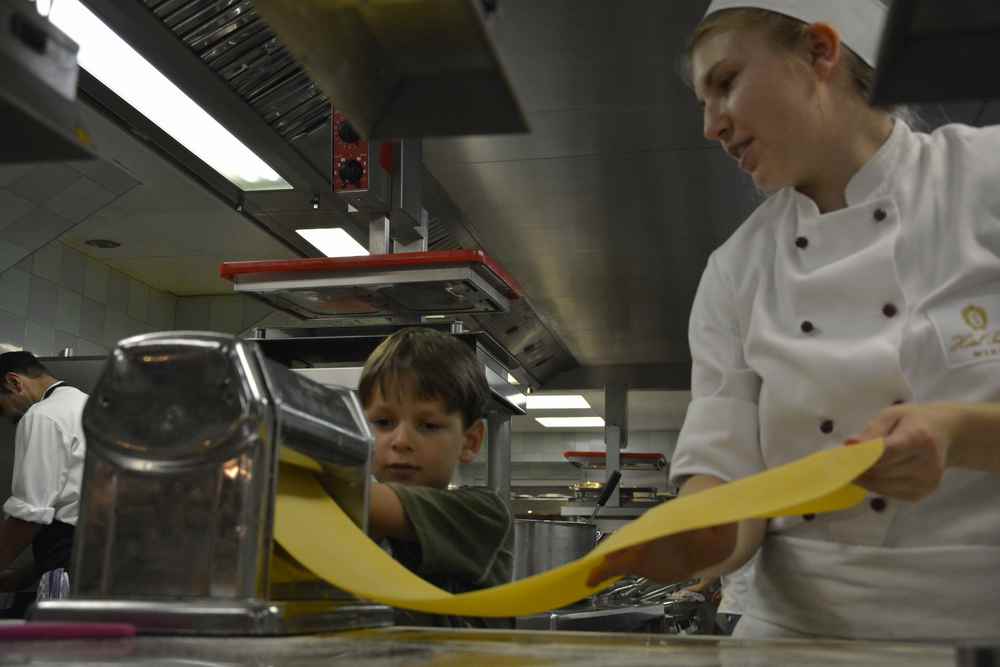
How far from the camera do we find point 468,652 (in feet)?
2.15

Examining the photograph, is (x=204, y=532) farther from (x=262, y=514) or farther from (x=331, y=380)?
(x=331, y=380)

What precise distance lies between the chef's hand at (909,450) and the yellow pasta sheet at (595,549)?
0.14ft

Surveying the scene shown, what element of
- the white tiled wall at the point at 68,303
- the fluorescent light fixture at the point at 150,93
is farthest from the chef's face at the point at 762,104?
the white tiled wall at the point at 68,303

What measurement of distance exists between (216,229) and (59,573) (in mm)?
2922

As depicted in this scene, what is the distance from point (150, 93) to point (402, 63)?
90.5 inches

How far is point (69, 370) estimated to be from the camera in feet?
15.6

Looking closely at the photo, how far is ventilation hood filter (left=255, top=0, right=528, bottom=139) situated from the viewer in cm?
74

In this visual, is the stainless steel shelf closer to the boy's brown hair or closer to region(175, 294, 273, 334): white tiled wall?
region(175, 294, 273, 334): white tiled wall

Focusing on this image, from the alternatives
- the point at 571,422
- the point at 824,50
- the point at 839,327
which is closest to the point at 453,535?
the point at 839,327

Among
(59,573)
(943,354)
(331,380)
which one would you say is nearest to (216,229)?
(59,573)

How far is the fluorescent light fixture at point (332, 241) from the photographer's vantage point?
180 inches

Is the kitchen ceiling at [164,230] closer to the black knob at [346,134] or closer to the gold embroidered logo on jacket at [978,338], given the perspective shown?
the black knob at [346,134]

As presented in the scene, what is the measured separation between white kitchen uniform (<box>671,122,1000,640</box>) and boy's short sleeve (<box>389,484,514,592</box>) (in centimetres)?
28

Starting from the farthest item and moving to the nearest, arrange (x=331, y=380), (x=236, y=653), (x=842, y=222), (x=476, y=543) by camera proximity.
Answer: (x=331, y=380) → (x=476, y=543) → (x=842, y=222) → (x=236, y=653)
